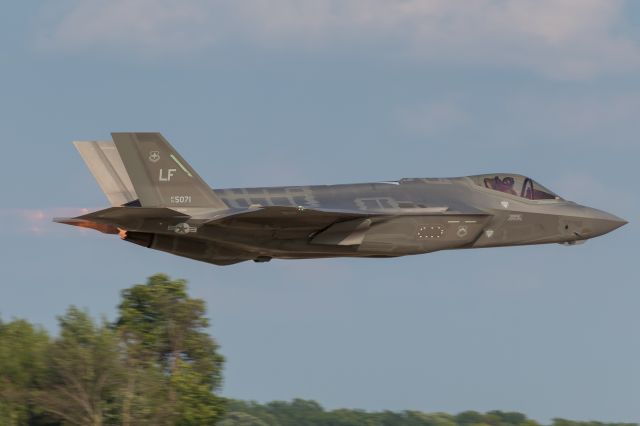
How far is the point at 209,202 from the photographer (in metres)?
34.6

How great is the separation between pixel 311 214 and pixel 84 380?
25.4 metres

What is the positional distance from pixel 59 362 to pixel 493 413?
7193 cm

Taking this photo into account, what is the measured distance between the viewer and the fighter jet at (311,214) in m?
34.1

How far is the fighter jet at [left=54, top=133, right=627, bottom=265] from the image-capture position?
34094mm

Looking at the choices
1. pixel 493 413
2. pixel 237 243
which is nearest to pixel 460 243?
pixel 237 243

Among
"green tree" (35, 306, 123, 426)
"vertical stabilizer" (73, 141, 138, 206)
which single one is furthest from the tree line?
"vertical stabilizer" (73, 141, 138, 206)

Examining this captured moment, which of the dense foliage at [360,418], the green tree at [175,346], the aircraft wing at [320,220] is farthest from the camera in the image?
the dense foliage at [360,418]

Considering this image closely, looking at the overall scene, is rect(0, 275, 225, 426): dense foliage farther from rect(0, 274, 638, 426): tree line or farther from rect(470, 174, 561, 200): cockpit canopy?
rect(470, 174, 561, 200): cockpit canopy

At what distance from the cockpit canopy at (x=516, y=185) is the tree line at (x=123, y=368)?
841 inches

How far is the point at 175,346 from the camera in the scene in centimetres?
6731

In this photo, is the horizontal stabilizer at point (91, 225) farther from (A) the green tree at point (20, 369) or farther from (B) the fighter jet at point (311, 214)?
(A) the green tree at point (20, 369)

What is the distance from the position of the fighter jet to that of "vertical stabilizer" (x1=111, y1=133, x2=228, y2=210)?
0.02 m

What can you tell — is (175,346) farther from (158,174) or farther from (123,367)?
(158,174)

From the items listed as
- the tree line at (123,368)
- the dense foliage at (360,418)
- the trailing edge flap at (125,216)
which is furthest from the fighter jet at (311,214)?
the dense foliage at (360,418)
